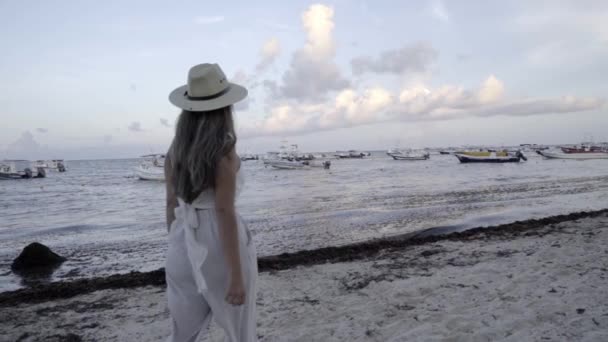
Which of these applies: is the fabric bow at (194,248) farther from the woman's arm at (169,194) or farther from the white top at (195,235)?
the woman's arm at (169,194)

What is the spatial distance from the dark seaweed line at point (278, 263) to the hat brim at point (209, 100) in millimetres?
4850

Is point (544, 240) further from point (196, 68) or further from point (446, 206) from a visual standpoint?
point (446, 206)

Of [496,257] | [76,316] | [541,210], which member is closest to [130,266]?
[76,316]

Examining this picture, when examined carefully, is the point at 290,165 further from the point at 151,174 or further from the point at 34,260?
the point at 34,260

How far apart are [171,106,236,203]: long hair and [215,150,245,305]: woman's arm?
42 mm

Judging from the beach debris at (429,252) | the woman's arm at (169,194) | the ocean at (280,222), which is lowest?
the ocean at (280,222)

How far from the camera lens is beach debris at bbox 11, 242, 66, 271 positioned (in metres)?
8.55

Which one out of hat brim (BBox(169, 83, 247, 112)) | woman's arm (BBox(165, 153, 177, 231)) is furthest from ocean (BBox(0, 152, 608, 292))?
hat brim (BBox(169, 83, 247, 112))

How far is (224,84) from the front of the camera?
7.18 ft

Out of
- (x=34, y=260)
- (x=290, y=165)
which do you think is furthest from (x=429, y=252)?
(x=290, y=165)

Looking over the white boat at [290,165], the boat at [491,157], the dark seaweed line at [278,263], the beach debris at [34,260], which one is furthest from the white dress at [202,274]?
the boat at [491,157]

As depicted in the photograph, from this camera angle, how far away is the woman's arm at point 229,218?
1960 mm

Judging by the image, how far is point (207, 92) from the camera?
6.89 feet

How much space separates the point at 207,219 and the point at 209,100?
60 centimetres
